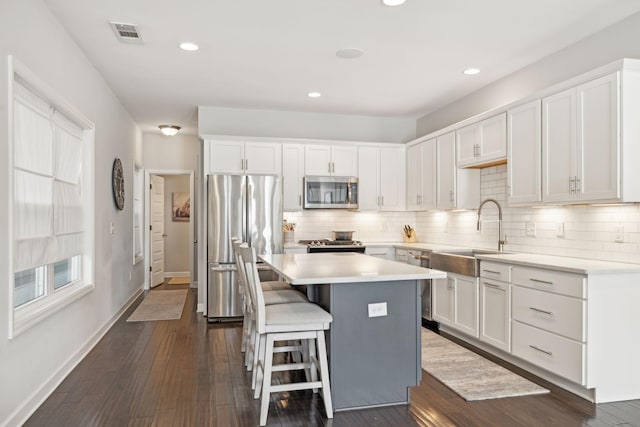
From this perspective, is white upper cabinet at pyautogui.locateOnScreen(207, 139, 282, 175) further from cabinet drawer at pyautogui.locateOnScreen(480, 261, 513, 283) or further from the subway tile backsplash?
cabinet drawer at pyautogui.locateOnScreen(480, 261, 513, 283)

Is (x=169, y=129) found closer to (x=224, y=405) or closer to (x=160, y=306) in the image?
(x=160, y=306)

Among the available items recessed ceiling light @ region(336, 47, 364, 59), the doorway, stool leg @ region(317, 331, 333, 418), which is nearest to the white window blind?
stool leg @ region(317, 331, 333, 418)

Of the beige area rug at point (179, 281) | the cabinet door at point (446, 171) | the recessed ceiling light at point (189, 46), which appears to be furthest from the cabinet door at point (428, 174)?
the beige area rug at point (179, 281)

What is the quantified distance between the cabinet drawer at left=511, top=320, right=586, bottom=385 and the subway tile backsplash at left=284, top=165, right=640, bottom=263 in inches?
Result: 32.4

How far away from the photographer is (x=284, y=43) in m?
3.90

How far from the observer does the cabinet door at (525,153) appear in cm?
383

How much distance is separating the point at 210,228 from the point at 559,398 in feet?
13.0

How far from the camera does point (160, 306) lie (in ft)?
21.3

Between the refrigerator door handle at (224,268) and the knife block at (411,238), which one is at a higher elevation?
the knife block at (411,238)

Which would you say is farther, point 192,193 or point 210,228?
point 192,193

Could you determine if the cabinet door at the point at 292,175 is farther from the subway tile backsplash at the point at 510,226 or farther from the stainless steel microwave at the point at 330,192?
the subway tile backsplash at the point at 510,226

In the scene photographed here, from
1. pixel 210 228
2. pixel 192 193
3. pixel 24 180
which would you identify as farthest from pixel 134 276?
pixel 24 180

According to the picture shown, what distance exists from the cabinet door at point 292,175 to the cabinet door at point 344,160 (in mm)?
442

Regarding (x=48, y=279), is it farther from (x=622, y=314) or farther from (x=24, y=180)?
(x=622, y=314)
